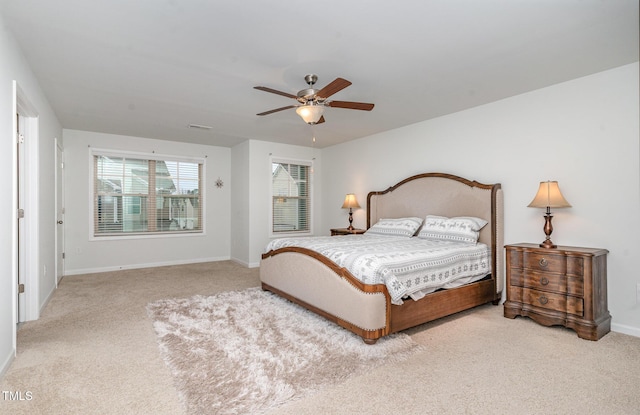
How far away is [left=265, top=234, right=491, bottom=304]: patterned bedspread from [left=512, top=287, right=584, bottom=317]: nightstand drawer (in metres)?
0.46

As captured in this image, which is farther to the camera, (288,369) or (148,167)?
(148,167)

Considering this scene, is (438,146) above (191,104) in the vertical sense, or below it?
below

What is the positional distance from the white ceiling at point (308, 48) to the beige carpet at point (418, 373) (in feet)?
7.83

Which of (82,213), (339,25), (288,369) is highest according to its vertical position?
(339,25)

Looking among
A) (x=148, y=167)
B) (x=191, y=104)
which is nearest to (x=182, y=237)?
(x=148, y=167)

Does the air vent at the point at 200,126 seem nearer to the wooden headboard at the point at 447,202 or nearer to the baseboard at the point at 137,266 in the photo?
the baseboard at the point at 137,266

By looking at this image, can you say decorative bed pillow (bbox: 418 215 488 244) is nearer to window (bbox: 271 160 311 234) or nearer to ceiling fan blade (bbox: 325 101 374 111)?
ceiling fan blade (bbox: 325 101 374 111)

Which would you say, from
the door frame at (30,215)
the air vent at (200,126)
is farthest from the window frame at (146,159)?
the door frame at (30,215)

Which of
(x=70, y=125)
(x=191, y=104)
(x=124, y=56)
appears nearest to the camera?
(x=124, y=56)

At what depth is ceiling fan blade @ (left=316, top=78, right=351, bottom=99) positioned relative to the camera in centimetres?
249

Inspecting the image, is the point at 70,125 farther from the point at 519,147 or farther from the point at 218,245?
the point at 519,147

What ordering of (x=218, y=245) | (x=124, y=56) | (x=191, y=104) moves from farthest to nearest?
(x=218, y=245), (x=191, y=104), (x=124, y=56)

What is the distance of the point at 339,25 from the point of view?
2.31m

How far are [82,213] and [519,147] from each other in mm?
6561
